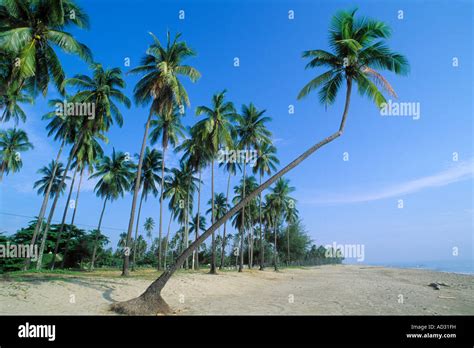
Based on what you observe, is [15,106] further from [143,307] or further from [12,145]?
[143,307]

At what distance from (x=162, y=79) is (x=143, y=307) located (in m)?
14.1

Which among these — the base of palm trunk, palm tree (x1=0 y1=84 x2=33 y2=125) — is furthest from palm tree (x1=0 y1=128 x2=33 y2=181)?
the base of palm trunk

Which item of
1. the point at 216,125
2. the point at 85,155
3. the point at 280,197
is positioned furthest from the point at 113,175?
the point at 280,197

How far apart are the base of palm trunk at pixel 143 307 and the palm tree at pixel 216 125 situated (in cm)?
1499

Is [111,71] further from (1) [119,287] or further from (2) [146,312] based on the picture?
(2) [146,312]

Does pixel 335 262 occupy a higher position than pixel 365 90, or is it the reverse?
pixel 365 90

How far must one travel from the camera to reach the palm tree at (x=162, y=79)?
18.6 metres

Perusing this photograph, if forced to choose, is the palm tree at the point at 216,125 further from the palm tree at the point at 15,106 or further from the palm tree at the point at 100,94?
the palm tree at the point at 15,106

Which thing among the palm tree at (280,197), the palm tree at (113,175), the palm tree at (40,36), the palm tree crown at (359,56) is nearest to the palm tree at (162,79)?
the palm tree at (40,36)

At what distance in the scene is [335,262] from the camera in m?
110
